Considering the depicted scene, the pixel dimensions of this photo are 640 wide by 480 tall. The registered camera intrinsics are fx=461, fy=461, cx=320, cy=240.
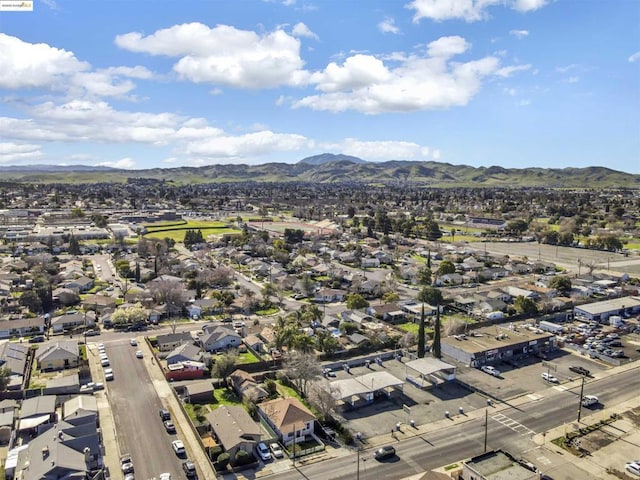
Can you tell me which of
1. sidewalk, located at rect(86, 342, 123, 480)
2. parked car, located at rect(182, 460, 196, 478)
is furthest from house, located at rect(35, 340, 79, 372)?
parked car, located at rect(182, 460, 196, 478)

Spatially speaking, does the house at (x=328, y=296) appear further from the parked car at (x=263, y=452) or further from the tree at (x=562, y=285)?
the parked car at (x=263, y=452)

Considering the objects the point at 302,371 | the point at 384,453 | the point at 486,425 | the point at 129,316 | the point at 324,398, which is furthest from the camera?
the point at 129,316

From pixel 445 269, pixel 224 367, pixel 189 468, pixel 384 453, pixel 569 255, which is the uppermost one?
pixel 445 269

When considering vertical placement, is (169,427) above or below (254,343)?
below

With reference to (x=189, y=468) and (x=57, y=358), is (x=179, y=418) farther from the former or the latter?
(x=57, y=358)

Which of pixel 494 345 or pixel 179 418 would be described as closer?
pixel 179 418

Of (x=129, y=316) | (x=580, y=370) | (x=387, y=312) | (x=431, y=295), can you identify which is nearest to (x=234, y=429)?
(x=129, y=316)

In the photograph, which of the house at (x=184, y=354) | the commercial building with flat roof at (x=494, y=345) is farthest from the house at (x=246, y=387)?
the commercial building with flat roof at (x=494, y=345)

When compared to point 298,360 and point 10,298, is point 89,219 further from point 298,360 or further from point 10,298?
point 298,360
